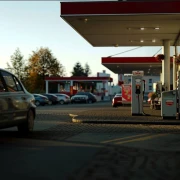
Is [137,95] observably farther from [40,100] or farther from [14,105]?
[40,100]

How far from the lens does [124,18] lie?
18.8 m

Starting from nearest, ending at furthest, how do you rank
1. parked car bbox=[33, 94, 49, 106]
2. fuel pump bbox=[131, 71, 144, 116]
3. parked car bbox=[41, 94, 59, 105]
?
fuel pump bbox=[131, 71, 144, 116]
parked car bbox=[33, 94, 49, 106]
parked car bbox=[41, 94, 59, 105]

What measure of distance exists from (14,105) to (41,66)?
75063 millimetres

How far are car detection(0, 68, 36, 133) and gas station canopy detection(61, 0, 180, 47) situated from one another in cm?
662

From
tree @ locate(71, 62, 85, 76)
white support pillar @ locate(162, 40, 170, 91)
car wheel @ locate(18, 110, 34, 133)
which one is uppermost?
tree @ locate(71, 62, 85, 76)

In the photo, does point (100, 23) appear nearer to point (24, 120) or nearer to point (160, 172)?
point (24, 120)

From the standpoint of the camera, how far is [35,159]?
8.39 m

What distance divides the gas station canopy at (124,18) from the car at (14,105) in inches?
261

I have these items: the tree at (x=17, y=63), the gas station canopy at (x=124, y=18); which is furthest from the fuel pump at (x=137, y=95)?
the tree at (x=17, y=63)

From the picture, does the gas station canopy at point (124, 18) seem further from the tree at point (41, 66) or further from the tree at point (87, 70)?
the tree at point (87, 70)

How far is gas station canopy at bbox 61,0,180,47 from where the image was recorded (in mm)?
17500

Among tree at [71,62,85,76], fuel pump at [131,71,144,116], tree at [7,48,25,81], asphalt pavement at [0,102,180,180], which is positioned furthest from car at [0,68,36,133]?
tree at [71,62,85,76]

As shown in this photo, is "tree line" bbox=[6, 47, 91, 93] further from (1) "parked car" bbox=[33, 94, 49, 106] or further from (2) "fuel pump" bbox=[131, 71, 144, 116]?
(2) "fuel pump" bbox=[131, 71, 144, 116]

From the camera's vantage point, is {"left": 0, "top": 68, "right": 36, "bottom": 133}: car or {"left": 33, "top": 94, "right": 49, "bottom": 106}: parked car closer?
{"left": 0, "top": 68, "right": 36, "bottom": 133}: car
